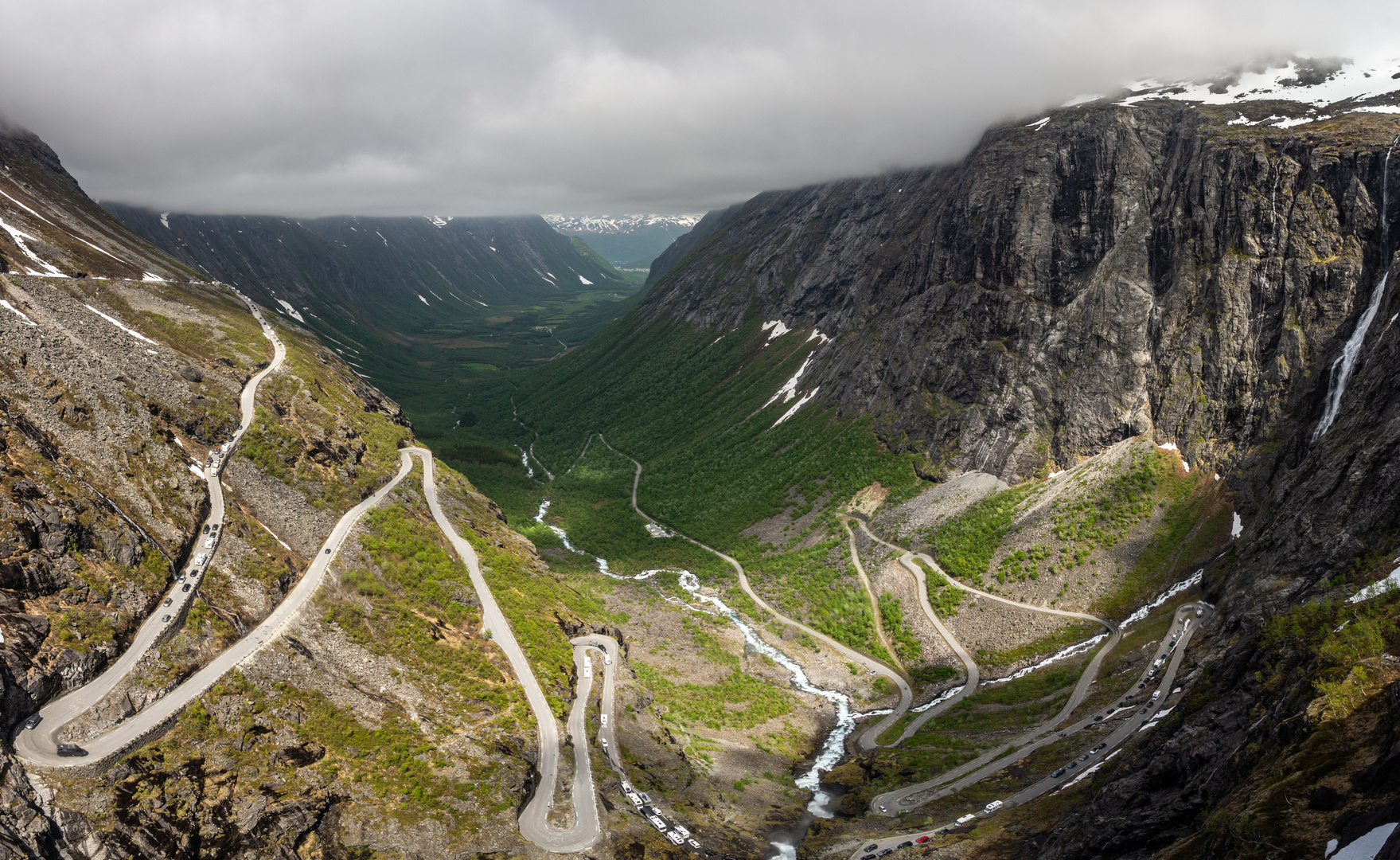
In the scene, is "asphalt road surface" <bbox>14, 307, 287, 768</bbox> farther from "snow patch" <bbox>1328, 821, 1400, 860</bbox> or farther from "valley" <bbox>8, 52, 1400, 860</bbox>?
"snow patch" <bbox>1328, 821, 1400, 860</bbox>

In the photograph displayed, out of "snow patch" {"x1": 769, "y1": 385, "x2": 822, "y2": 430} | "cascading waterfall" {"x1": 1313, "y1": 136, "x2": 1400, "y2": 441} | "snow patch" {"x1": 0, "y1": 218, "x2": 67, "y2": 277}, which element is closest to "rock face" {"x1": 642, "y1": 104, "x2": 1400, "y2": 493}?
"cascading waterfall" {"x1": 1313, "y1": 136, "x2": 1400, "y2": 441}

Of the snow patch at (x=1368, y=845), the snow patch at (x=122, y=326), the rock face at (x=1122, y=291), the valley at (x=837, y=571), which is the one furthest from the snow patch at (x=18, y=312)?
the rock face at (x=1122, y=291)

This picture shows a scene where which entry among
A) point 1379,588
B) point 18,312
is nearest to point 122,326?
point 18,312

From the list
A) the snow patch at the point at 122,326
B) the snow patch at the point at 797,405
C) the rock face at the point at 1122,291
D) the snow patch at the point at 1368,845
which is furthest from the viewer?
the snow patch at the point at 797,405

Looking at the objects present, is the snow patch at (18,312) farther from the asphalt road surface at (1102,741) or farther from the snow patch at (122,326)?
the asphalt road surface at (1102,741)

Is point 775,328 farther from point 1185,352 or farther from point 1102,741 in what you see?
point 1102,741

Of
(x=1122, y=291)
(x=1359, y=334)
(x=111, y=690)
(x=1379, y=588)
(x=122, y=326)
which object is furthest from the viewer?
(x=1122, y=291)
